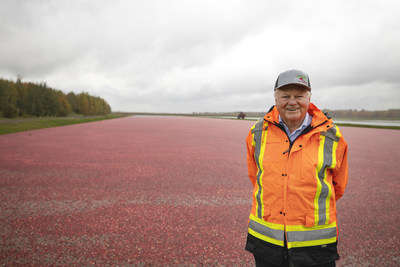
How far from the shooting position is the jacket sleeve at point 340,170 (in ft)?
6.16

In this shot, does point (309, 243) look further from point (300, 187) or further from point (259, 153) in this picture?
point (259, 153)

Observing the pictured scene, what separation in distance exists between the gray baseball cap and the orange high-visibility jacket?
301mm

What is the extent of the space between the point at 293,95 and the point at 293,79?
13 centimetres

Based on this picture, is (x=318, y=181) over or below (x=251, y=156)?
below

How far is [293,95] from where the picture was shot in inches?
73.4

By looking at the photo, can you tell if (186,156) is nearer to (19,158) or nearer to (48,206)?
(48,206)

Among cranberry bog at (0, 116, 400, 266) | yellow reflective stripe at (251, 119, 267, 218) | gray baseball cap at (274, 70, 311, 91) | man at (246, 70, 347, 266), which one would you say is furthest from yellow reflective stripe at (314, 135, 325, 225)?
cranberry bog at (0, 116, 400, 266)

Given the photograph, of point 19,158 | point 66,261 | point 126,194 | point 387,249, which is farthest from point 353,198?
point 19,158

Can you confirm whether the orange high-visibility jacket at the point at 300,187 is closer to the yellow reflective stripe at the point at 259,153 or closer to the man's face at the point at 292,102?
the yellow reflective stripe at the point at 259,153

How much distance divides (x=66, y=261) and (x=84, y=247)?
0.99 feet

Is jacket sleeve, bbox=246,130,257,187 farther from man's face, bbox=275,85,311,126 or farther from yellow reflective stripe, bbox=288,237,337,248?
yellow reflective stripe, bbox=288,237,337,248

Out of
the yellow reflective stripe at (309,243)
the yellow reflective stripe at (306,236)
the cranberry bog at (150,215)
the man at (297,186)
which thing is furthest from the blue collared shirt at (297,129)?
the cranberry bog at (150,215)

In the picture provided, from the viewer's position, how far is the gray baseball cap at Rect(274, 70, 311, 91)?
1.80m

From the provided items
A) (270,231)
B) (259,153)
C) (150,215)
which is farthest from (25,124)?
(270,231)
